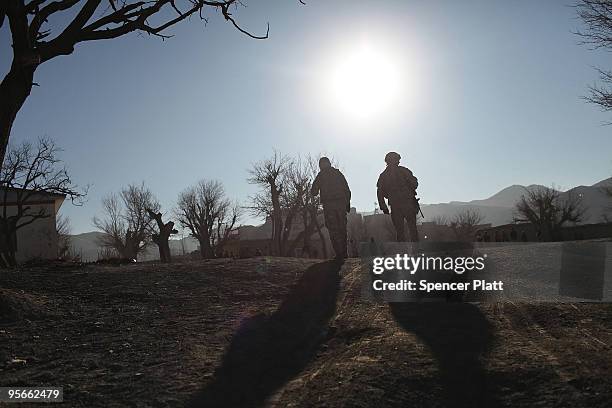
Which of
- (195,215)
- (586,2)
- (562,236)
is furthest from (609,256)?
(195,215)

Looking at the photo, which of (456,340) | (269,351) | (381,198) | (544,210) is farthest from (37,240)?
(544,210)

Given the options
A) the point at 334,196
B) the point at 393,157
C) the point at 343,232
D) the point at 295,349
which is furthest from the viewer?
the point at 343,232

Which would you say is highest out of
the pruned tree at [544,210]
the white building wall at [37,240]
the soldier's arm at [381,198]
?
the pruned tree at [544,210]

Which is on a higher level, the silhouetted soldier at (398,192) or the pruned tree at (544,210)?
the pruned tree at (544,210)

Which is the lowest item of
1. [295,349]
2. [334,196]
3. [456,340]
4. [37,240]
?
[37,240]

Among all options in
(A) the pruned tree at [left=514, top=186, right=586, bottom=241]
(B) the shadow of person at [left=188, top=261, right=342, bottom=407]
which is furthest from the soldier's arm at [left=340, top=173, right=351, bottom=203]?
(A) the pruned tree at [left=514, top=186, right=586, bottom=241]

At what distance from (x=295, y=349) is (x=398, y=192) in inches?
258

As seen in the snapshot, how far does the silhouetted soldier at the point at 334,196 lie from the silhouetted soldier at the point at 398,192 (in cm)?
75

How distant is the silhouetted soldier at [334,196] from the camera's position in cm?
1007

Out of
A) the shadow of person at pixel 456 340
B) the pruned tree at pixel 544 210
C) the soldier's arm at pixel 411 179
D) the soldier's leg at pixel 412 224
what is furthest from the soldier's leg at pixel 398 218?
the pruned tree at pixel 544 210

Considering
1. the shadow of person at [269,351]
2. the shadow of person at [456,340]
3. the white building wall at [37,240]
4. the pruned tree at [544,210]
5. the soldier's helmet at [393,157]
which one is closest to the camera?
the shadow of person at [456,340]

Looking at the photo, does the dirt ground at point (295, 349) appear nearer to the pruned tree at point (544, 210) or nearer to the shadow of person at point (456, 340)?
the shadow of person at point (456, 340)

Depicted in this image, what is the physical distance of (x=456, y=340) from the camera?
3688 mm

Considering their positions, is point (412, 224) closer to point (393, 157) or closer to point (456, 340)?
point (393, 157)
